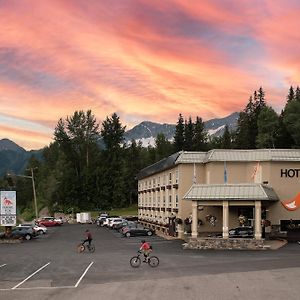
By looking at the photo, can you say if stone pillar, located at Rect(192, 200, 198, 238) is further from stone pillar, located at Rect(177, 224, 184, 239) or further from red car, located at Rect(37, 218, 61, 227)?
red car, located at Rect(37, 218, 61, 227)

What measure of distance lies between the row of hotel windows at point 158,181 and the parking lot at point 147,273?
21401mm

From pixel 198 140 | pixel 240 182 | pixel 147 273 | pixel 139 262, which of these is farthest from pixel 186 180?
pixel 198 140

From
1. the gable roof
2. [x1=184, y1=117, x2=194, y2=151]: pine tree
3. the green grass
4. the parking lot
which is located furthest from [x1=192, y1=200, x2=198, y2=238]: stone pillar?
[x1=184, y1=117, x2=194, y2=151]: pine tree

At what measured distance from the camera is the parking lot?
23609mm

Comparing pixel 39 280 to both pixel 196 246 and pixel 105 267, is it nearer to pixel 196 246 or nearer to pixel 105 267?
pixel 105 267

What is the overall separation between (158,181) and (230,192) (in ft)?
84.9

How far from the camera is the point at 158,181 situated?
74.4 m

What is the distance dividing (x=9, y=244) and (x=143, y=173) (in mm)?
34773

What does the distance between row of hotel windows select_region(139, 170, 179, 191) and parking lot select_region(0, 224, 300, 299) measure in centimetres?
2140

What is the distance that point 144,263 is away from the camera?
34.2 metres

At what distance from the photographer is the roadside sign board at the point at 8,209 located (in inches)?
2290

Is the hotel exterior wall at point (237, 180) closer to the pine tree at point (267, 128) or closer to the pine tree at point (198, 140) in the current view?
the pine tree at point (267, 128)

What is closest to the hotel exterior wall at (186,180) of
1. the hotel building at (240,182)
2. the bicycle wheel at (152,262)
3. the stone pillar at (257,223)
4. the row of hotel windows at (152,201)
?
the hotel building at (240,182)

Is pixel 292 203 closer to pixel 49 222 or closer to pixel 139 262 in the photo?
pixel 139 262
